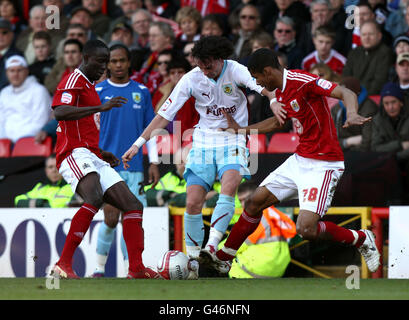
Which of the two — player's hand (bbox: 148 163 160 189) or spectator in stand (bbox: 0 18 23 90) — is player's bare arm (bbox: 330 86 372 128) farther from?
spectator in stand (bbox: 0 18 23 90)

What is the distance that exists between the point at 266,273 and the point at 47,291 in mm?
3485

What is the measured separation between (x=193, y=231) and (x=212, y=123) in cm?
104

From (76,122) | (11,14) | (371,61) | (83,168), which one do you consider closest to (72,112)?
(76,122)

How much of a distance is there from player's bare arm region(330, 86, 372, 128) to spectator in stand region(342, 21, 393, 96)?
4.38 metres

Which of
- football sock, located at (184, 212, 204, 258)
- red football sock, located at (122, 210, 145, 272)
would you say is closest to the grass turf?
red football sock, located at (122, 210, 145, 272)

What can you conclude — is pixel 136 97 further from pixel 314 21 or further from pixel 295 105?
pixel 314 21

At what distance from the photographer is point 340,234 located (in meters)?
Result: 8.05

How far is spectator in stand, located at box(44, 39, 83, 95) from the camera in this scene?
12.8m

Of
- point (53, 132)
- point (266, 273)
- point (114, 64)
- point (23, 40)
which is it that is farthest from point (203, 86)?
point (23, 40)

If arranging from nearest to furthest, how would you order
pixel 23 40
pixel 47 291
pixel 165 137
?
pixel 47 291, pixel 165 137, pixel 23 40

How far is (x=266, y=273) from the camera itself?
952 centimetres

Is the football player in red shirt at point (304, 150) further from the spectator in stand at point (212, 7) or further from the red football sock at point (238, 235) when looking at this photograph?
the spectator in stand at point (212, 7)

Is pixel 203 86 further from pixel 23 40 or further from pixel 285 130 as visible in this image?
pixel 23 40
